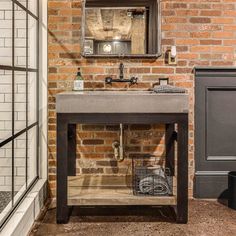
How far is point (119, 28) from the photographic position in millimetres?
3668

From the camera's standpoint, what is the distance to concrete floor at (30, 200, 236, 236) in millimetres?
2924

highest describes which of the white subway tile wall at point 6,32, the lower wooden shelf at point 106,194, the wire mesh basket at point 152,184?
the white subway tile wall at point 6,32

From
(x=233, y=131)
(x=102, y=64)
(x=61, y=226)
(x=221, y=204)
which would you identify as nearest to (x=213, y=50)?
(x=233, y=131)

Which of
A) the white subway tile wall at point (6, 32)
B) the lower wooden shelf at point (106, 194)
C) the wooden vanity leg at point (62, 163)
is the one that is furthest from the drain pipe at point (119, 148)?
the white subway tile wall at point (6, 32)

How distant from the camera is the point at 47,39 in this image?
12.0 feet

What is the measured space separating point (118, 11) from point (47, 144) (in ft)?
4.43

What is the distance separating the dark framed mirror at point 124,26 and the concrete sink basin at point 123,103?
0.80 meters

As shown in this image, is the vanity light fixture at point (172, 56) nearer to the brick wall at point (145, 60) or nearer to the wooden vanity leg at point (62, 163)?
the brick wall at point (145, 60)

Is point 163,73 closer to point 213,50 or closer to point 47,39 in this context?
point 213,50

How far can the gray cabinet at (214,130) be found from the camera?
3727mm

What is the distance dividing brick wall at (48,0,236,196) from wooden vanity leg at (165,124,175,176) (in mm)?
76

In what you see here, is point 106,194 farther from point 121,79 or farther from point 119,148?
point 121,79

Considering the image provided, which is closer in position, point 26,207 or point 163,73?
point 26,207

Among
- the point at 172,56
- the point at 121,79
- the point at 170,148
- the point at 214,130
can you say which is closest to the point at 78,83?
the point at 121,79
